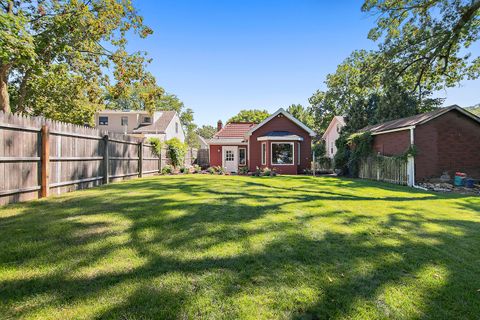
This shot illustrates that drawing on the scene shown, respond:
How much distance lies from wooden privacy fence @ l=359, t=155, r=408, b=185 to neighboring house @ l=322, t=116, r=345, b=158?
40.9ft

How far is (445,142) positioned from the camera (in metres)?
13.9

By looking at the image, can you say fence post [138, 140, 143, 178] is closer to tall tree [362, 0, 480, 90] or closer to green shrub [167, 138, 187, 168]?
green shrub [167, 138, 187, 168]

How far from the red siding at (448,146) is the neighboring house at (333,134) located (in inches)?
587

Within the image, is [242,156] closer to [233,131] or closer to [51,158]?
[233,131]

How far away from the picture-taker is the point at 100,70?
15.0 m

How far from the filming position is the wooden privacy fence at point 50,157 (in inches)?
229

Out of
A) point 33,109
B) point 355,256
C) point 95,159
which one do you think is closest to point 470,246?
point 355,256

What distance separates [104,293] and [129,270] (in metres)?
0.47

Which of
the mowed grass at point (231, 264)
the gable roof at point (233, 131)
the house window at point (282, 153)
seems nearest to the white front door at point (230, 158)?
the gable roof at point (233, 131)

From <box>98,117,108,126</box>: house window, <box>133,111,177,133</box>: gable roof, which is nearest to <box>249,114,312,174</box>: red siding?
<box>133,111,177,133</box>: gable roof

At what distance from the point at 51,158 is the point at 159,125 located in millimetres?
25100

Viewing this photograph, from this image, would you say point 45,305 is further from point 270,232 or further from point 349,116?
point 349,116

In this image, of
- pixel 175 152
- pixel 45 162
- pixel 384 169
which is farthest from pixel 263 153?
pixel 45 162

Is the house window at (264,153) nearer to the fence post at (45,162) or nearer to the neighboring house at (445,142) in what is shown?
the neighboring house at (445,142)
